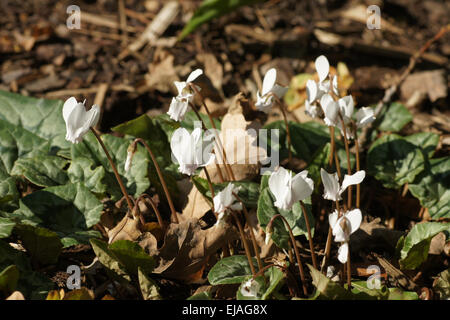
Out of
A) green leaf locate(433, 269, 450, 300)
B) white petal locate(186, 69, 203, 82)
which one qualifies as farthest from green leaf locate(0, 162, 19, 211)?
green leaf locate(433, 269, 450, 300)

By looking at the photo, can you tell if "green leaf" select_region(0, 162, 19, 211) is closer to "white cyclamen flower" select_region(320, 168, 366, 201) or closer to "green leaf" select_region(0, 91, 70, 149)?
"green leaf" select_region(0, 91, 70, 149)

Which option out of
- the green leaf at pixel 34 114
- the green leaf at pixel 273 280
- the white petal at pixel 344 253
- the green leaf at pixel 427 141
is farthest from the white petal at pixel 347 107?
the green leaf at pixel 34 114

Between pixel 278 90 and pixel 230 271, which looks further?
pixel 278 90

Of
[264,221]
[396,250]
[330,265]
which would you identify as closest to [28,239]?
[264,221]

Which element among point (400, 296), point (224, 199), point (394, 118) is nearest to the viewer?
point (224, 199)

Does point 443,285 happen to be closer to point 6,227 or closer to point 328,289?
point 328,289

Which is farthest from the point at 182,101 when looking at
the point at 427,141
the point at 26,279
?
the point at 427,141

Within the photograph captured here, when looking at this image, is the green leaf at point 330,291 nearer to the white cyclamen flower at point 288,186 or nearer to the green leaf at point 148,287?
the white cyclamen flower at point 288,186
